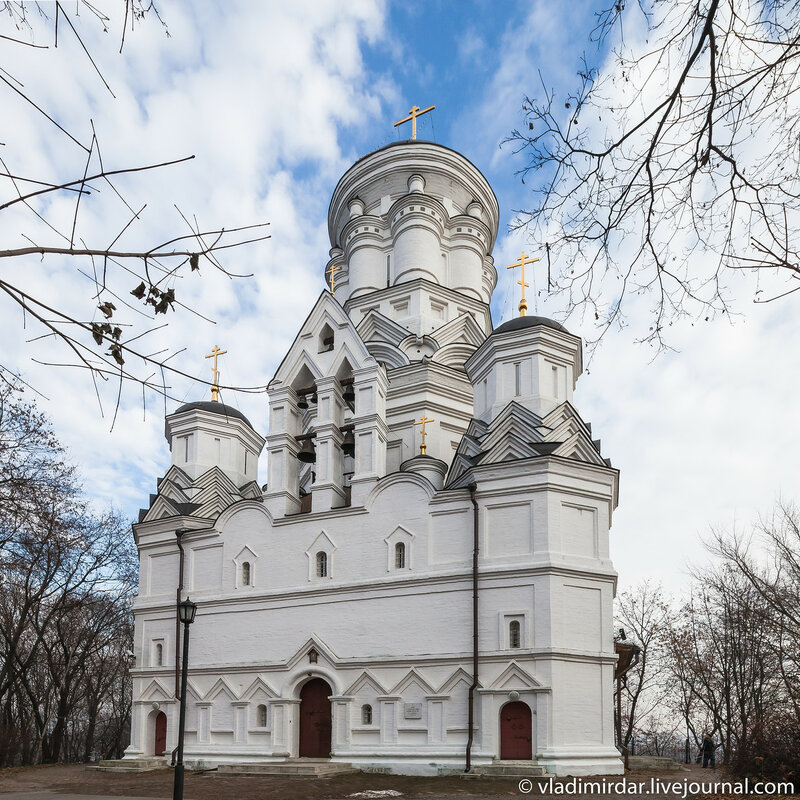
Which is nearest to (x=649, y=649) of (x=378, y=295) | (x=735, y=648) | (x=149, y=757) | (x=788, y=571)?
(x=735, y=648)

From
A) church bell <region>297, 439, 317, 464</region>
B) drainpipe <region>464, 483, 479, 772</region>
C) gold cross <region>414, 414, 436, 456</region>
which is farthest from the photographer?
church bell <region>297, 439, 317, 464</region>

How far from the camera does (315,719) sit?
2289 cm

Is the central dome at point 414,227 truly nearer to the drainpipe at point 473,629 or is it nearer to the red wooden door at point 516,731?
the drainpipe at point 473,629

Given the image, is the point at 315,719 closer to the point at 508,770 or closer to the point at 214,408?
the point at 508,770

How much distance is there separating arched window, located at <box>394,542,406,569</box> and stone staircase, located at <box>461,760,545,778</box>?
17.4ft

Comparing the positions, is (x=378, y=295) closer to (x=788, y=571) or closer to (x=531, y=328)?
(x=531, y=328)

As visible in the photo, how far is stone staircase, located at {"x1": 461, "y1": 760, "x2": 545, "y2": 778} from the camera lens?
18891mm

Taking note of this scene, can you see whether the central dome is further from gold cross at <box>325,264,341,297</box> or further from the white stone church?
the white stone church

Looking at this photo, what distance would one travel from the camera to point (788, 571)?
88.7 ft

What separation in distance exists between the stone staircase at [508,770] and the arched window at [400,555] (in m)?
5.32

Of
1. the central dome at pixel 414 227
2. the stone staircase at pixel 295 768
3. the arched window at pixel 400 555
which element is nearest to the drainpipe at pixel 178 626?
the stone staircase at pixel 295 768

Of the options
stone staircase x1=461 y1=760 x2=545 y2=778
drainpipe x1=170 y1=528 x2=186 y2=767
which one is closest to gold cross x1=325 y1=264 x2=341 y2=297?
drainpipe x1=170 y1=528 x2=186 y2=767

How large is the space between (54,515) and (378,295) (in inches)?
607

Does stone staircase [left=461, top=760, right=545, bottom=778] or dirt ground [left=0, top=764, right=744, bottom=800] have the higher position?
stone staircase [left=461, top=760, right=545, bottom=778]
